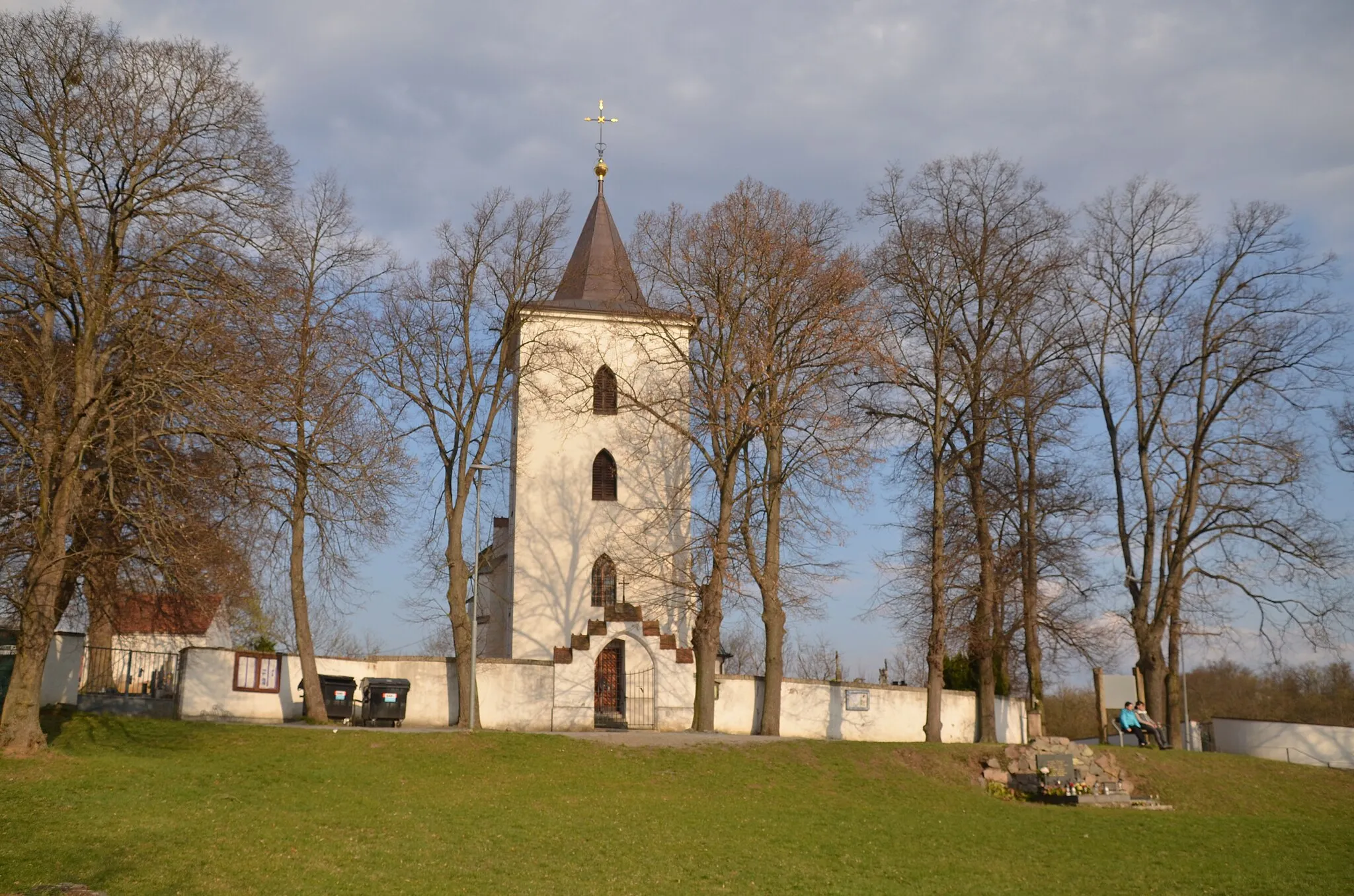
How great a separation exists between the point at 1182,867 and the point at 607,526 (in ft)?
60.4

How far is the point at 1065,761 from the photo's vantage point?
70.3ft

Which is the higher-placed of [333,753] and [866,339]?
[866,339]

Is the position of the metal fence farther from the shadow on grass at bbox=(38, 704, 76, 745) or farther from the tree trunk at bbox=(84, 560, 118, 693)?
the shadow on grass at bbox=(38, 704, 76, 745)

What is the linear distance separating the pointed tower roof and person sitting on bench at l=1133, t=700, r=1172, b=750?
1660 centimetres

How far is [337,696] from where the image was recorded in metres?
25.2

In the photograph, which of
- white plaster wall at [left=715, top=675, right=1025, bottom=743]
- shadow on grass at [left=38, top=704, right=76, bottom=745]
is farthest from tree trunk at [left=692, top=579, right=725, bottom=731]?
shadow on grass at [left=38, top=704, right=76, bottom=745]

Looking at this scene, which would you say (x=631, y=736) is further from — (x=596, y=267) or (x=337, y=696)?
(x=596, y=267)

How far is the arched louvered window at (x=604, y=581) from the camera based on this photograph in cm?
3038

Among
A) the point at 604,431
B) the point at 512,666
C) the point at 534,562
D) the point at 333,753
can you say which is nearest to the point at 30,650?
the point at 333,753

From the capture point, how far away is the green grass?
40.3 ft

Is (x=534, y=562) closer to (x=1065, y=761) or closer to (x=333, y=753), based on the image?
(x=333, y=753)

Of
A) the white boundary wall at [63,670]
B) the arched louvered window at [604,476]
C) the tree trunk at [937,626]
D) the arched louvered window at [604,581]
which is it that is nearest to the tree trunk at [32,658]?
the white boundary wall at [63,670]

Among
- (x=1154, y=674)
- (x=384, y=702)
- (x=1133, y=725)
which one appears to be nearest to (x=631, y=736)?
(x=384, y=702)

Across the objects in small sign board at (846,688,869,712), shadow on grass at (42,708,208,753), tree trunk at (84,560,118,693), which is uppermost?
tree trunk at (84,560,118,693)
